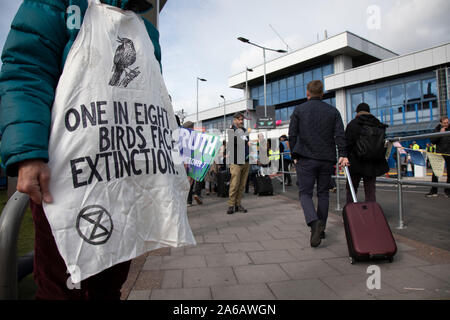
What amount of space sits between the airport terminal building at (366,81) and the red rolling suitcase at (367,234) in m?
21.7

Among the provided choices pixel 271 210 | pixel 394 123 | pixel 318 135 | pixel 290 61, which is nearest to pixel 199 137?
pixel 271 210

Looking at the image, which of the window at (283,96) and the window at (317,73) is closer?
the window at (317,73)

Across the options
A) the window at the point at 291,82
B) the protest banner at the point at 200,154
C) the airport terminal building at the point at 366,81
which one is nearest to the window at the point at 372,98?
the airport terminal building at the point at 366,81

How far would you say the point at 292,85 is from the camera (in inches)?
1457

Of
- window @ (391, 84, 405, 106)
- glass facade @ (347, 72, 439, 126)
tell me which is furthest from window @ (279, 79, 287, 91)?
window @ (391, 84, 405, 106)

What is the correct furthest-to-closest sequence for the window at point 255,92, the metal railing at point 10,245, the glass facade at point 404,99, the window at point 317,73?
1. the window at point 255,92
2. the window at point 317,73
3. the glass facade at point 404,99
4. the metal railing at point 10,245

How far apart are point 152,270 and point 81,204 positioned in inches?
81.0

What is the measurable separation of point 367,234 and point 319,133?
136 cm

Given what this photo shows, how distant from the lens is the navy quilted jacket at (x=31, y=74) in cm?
102

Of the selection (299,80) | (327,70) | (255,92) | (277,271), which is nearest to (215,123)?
(255,92)

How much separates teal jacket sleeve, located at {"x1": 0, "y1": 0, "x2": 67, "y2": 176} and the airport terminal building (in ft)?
77.0

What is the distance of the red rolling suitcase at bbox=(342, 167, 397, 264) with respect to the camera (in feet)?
9.32

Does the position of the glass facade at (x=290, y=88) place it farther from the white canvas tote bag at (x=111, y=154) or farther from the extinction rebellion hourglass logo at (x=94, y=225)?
the extinction rebellion hourglass logo at (x=94, y=225)

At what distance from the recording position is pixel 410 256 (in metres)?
3.10
